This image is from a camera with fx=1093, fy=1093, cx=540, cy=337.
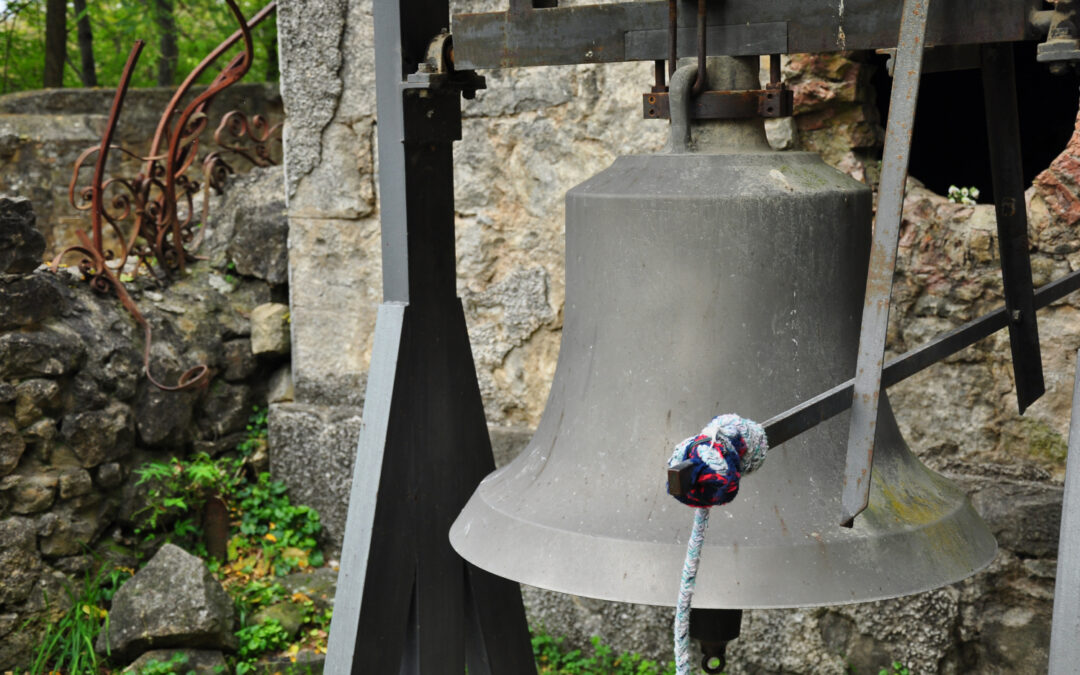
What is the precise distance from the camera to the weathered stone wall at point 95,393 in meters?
A: 2.98

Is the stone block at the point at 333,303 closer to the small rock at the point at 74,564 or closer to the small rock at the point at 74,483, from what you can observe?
the small rock at the point at 74,483

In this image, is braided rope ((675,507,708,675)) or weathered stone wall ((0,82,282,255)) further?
weathered stone wall ((0,82,282,255))

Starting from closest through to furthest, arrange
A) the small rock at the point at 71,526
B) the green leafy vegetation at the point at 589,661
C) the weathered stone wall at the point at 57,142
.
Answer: the green leafy vegetation at the point at 589,661, the small rock at the point at 71,526, the weathered stone wall at the point at 57,142

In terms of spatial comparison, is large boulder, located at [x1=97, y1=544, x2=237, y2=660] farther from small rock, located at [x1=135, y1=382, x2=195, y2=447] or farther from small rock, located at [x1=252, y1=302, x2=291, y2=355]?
small rock, located at [x1=252, y1=302, x2=291, y2=355]

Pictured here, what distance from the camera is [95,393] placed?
3.21 meters

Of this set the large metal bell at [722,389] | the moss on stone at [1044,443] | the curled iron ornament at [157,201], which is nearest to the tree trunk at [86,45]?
the curled iron ornament at [157,201]

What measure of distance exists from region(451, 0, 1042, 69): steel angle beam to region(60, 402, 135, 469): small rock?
2187mm

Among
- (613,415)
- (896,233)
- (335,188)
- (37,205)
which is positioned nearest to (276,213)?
(335,188)

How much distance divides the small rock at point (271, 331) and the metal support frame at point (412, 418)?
206cm

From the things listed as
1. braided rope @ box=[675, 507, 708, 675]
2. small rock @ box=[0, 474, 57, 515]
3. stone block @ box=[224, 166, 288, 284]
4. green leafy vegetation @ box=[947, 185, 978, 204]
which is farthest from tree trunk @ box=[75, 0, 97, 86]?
braided rope @ box=[675, 507, 708, 675]

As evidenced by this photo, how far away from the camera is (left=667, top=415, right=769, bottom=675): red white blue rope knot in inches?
34.2

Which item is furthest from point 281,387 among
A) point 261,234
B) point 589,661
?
point 589,661

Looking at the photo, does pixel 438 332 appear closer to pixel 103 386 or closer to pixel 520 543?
pixel 520 543

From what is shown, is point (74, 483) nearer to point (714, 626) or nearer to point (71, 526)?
point (71, 526)
